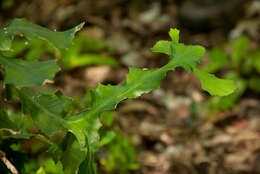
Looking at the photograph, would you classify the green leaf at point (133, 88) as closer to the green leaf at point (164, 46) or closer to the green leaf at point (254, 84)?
the green leaf at point (164, 46)

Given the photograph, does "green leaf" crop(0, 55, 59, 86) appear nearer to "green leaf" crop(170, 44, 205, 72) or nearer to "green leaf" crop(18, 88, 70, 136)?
"green leaf" crop(18, 88, 70, 136)

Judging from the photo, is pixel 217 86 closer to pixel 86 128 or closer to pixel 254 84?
pixel 86 128

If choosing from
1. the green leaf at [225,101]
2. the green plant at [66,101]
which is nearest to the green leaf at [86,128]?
Answer: the green plant at [66,101]

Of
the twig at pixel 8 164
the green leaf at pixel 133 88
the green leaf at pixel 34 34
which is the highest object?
the green leaf at pixel 34 34

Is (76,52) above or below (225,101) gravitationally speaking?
above

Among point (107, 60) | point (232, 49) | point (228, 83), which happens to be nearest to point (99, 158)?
point (228, 83)

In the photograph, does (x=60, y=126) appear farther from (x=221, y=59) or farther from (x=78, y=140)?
(x=221, y=59)

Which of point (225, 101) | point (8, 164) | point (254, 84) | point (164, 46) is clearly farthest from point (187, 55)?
point (254, 84)
